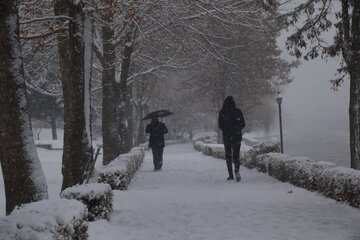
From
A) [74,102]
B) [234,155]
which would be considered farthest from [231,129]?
[74,102]

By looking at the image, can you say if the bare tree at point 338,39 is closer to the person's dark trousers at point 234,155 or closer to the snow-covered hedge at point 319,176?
the snow-covered hedge at point 319,176

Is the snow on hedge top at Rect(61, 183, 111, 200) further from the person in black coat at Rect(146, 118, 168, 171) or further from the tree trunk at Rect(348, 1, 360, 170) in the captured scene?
the person in black coat at Rect(146, 118, 168, 171)

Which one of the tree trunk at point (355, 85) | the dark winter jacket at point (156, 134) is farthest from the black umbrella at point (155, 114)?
the tree trunk at point (355, 85)

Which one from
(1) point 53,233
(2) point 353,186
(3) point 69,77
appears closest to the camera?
(1) point 53,233

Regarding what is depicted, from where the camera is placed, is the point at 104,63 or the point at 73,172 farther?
the point at 104,63

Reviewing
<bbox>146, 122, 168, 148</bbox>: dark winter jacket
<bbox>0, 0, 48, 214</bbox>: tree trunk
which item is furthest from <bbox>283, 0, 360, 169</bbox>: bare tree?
A: <bbox>0, 0, 48, 214</bbox>: tree trunk

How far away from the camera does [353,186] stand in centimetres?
782

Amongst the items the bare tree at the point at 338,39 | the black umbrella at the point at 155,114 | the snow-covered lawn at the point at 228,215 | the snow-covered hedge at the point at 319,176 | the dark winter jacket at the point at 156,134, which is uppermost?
the bare tree at the point at 338,39

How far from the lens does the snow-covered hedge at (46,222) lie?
3.94 m

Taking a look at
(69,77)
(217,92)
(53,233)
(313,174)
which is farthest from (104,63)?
(217,92)

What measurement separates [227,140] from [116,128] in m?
6.29

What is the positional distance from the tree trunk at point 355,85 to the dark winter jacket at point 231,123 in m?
2.97

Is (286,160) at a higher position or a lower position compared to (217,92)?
lower

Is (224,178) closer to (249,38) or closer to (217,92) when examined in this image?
(249,38)
